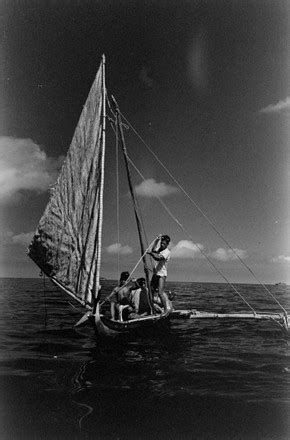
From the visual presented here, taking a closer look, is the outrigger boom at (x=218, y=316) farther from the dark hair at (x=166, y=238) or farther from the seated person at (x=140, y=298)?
the dark hair at (x=166, y=238)

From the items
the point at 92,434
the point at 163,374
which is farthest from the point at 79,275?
the point at 92,434

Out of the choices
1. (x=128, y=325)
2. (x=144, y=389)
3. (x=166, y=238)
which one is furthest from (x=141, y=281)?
(x=144, y=389)

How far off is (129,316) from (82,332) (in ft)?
11.9

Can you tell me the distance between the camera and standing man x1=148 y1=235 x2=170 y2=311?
45.7ft

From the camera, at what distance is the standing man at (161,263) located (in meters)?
13.9

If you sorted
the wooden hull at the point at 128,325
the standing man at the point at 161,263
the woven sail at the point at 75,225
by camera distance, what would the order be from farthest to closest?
the standing man at the point at 161,263, the woven sail at the point at 75,225, the wooden hull at the point at 128,325

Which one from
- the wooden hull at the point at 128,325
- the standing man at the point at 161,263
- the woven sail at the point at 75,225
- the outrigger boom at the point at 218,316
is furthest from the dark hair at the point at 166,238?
the woven sail at the point at 75,225

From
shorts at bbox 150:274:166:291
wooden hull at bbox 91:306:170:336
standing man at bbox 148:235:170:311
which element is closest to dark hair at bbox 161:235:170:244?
standing man at bbox 148:235:170:311

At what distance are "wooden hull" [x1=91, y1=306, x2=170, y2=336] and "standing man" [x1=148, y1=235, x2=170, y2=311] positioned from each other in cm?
73

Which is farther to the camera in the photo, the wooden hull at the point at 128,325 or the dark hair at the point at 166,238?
the dark hair at the point at 166,238

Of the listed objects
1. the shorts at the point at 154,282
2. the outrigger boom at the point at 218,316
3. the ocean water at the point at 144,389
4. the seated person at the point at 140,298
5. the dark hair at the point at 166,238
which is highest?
the dark hair at the point at 166,238

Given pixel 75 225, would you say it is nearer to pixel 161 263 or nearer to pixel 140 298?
pixel 161 263

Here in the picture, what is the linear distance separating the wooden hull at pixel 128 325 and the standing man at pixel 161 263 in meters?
0.73

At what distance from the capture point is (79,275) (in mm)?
11648
